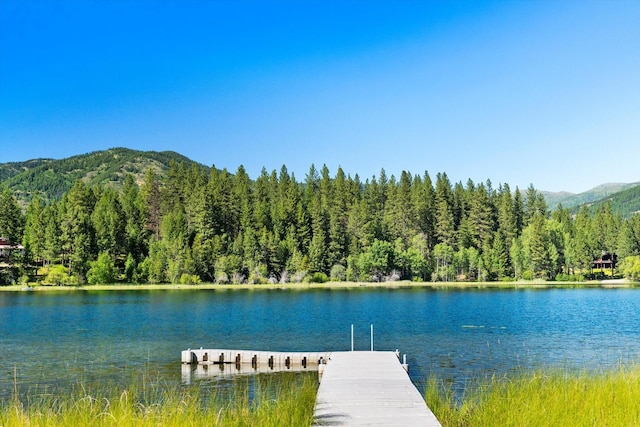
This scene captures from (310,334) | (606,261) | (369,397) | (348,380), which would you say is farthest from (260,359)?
(606,261)

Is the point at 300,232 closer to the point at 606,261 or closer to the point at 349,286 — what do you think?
the point at 349,286

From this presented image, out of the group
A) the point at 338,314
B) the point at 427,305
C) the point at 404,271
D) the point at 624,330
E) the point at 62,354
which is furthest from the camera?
the point at 404,271

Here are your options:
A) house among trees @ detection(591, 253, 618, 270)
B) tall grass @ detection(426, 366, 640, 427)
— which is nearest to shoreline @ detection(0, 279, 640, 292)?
house among trees @ detection(591, 253, 618, 270)

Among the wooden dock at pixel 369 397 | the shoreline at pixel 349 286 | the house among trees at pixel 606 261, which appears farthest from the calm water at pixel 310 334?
the house among trees at pixel 606 261

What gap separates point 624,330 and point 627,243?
92.0 metres

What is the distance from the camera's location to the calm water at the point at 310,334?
24359 mm

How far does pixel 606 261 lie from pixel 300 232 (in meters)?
69.4

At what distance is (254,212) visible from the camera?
367 feet

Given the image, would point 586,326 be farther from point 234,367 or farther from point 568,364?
point 234,367

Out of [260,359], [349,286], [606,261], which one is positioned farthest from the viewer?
[606,261]

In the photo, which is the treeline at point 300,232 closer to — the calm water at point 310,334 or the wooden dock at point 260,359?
the calm water at point 310,334

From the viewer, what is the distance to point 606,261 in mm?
125062

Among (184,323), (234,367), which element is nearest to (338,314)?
(184,323)

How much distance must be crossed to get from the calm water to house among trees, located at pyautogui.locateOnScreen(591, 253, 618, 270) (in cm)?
7155
